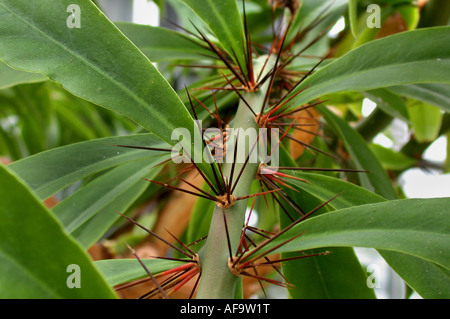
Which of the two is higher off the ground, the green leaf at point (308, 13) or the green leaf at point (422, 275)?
the green leaf at point (308, 13)

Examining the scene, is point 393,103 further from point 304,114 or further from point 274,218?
point 274,218

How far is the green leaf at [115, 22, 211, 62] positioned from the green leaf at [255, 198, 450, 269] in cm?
29

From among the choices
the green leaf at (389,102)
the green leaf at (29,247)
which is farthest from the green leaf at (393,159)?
the green leaf at (29,247)

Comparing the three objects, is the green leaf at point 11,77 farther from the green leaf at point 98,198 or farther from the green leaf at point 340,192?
the green leaf at point 340,192

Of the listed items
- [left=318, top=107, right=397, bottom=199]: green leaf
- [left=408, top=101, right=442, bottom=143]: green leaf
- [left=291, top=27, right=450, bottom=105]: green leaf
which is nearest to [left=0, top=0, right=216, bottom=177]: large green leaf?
[left=291, top=27, right=450, bottom=105]: green leaf

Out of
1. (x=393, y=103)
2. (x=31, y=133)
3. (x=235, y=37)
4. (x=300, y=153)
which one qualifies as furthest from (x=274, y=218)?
→ (x=31, y=133)

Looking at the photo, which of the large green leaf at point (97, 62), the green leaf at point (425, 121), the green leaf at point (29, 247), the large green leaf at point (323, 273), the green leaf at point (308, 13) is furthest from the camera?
the green leaf at point (425, 121)

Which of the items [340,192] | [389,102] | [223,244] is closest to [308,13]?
[389,102]

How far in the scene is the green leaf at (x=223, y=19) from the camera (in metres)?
0.42

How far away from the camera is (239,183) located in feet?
1.11

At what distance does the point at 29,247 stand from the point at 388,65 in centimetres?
32

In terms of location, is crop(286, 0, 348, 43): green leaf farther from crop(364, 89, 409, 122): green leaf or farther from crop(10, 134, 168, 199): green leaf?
crop(10, 134, 168, 199): green leaf

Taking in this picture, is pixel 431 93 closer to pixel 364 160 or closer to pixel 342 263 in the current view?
pixel 364 160

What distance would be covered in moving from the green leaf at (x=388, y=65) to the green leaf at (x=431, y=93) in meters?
0.13
